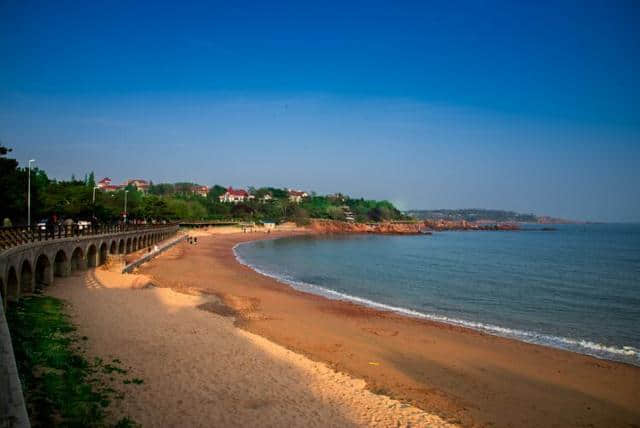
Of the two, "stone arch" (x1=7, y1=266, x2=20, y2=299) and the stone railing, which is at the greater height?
the stone railing

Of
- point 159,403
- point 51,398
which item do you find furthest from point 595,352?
point 51,398

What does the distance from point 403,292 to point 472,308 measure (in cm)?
637

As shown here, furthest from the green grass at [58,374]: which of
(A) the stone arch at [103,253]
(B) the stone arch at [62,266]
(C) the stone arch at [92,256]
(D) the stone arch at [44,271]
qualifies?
(A) the stone arch at [103,253]

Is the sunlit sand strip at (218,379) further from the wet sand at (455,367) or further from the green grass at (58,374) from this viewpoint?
the wet sand at (455,367)

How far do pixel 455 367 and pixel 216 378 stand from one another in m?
8.28

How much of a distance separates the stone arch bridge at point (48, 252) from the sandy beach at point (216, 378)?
265cm

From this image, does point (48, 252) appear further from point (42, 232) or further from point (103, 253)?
point (103, 253)

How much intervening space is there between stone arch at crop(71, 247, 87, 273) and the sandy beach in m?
11.9

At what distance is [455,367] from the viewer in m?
15.2

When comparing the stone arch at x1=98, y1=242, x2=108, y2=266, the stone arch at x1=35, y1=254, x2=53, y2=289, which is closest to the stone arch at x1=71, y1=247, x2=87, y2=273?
the stone arch at x1=98, y1=242, x2=108, y2=266

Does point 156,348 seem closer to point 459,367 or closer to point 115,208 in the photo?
point 459,367

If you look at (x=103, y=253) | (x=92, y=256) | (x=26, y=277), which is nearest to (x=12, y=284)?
(x=26, y=277)

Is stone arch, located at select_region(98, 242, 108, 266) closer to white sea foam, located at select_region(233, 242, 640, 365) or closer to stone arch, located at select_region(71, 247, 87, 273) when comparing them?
stone arch, located at select_region(71, 247, 87, 273)

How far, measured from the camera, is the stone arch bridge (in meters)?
17.8
